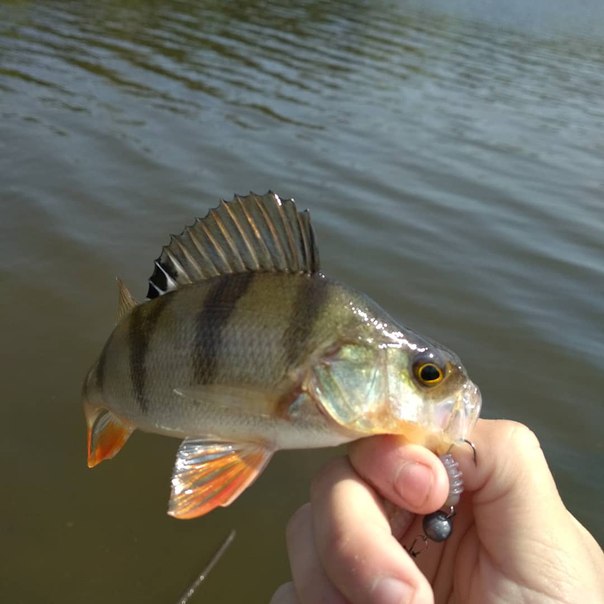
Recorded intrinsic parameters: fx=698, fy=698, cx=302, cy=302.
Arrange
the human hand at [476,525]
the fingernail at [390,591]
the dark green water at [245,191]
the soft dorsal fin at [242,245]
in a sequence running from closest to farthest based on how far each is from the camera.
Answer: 1. the fingernail at [390,591]
2. the human hand at [476,525]
3. the soft dorsal fin at [242,245]
4. the dark green water at [245,191]

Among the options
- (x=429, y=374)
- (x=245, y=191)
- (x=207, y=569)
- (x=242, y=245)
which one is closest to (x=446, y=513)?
(x=429, y=374)

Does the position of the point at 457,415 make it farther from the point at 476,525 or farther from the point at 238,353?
the point at 238,353

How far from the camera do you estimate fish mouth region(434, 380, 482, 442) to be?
196 cm

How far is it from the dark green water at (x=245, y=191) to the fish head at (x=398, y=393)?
1.75 metres

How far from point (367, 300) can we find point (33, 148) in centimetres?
697

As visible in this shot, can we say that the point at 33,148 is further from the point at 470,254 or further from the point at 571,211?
the point at 571,211

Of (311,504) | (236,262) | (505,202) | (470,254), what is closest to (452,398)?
(311,504)

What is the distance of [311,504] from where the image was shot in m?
2.05

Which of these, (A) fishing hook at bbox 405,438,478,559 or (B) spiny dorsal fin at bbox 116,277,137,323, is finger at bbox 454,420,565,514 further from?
(B) spiny dorsal fin at bbox 116,277,137,323

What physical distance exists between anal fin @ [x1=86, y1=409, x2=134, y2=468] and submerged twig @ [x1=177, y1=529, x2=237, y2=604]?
1.09 m

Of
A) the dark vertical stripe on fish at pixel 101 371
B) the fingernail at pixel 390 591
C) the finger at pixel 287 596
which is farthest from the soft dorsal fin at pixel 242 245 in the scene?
the finger at pixel 287 596

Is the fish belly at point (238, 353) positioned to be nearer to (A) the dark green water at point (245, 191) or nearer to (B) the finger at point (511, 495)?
(B) the finger at point (511, 495)

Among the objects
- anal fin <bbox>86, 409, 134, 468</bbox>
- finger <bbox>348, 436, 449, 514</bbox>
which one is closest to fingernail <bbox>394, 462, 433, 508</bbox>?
finger <bbox>348, 436, 449, 514</bbox>

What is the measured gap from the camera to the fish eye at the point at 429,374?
6.41 feet
